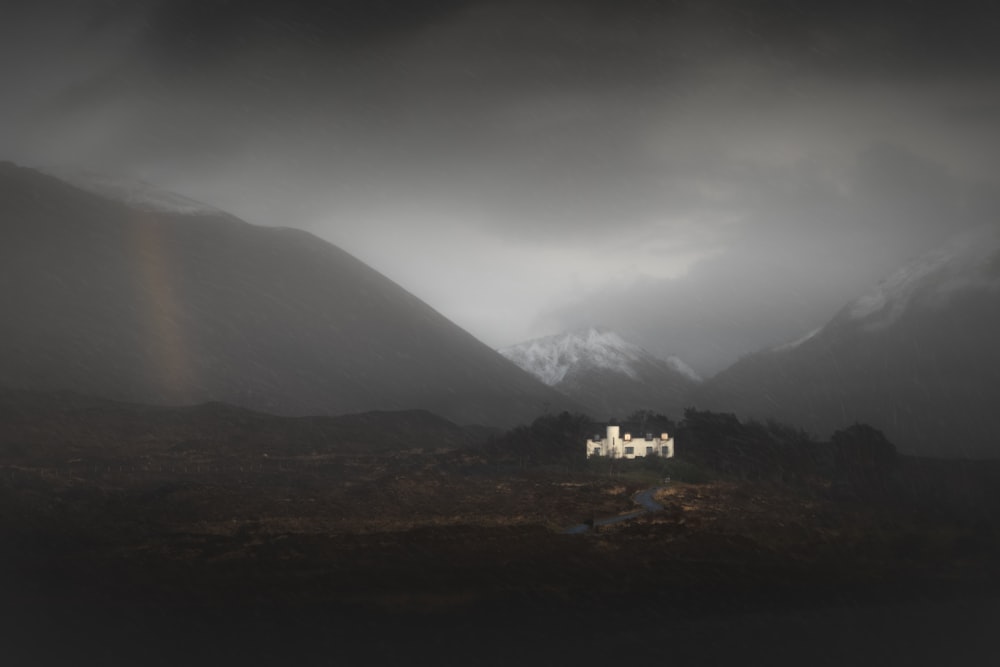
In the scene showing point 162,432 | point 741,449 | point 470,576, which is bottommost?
point 470,576

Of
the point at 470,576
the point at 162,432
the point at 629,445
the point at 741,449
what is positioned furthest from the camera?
the point at 162,432

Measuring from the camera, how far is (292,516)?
72.9 m

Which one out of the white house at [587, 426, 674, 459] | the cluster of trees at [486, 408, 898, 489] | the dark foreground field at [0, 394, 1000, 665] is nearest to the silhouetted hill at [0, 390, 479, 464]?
the dark foreground field at [0, 394, 1000, 665]

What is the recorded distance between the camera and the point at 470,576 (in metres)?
56.8

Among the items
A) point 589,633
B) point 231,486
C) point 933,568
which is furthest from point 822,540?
point 231,486

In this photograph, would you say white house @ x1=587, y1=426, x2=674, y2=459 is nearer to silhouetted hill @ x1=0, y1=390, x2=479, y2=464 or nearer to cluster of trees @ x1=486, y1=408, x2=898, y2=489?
cluster of trees @ x1=486, y1=408, x2=898, y2=489

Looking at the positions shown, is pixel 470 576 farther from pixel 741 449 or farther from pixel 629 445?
pixel 741 449

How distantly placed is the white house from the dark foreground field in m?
32.8

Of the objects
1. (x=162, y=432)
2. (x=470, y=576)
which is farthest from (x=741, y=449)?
(x=162, y=432)

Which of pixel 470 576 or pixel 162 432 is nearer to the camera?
pixel 470 576

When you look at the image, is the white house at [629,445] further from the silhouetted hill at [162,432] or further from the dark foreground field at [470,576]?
the silhouetted hill at [162,432]

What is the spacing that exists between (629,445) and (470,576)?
257 feet

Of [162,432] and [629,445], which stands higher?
[629,445]

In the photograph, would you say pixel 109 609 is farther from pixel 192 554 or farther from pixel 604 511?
pixel 604 511
